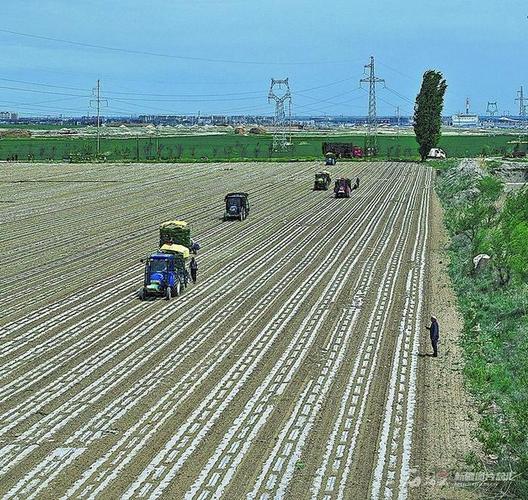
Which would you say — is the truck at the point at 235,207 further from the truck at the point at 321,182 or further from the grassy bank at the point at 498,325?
the truck at the point at 321,182

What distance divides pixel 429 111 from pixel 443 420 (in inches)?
3358

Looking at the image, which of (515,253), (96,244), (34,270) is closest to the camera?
(515,253)

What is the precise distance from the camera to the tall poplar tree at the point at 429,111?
329 feet

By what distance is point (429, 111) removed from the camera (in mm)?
100938

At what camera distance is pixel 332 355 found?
23031mm

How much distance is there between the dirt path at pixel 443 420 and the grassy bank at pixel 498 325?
31 cm

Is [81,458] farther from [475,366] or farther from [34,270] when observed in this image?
[34,270]

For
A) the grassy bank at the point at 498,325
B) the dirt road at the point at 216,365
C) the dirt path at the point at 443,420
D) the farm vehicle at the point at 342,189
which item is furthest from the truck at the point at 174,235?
the farm vehicle at the point at 342,189

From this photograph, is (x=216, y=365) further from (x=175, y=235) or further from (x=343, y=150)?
(x=343, y=150)

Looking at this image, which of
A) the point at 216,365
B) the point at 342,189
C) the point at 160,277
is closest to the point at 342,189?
the point at 342,189

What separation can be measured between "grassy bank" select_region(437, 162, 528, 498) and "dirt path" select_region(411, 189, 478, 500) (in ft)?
1.03

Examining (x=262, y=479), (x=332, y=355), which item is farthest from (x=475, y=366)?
(x=262, y=479)

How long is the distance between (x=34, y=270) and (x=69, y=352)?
12.6 m

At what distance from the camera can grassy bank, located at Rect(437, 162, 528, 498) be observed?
15.1m
